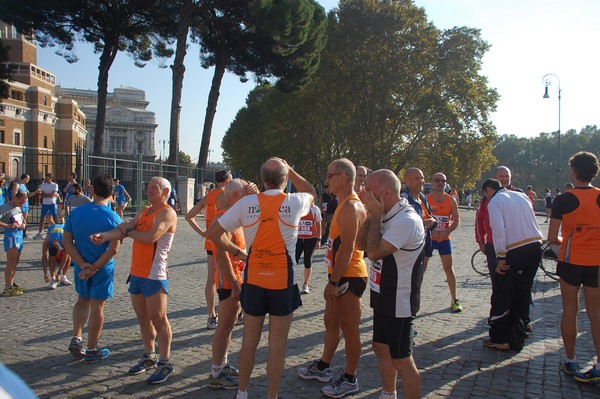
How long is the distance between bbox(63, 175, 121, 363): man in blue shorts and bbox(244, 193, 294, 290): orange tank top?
1781 mm

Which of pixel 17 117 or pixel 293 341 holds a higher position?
pixel 17 117

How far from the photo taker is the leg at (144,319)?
16.0 ft

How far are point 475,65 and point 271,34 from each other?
52.6ft

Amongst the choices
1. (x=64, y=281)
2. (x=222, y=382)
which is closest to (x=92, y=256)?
(x=222, y=382)

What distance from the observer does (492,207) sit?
18.9 feet

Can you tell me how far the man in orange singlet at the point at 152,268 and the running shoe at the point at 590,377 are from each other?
3.67m

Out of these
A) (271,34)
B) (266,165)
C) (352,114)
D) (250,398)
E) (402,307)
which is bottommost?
(250,398)

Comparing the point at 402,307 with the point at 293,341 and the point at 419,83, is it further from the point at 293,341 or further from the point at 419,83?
the point at 419,83

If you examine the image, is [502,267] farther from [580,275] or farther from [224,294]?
[224,294]

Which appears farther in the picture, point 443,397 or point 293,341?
point 293,341

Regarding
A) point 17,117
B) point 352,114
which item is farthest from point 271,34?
point 17,117

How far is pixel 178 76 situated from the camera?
27.1 m

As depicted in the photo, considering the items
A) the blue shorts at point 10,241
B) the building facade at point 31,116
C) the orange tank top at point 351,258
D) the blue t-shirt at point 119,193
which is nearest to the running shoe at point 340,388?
the orange tank top at point 351,258

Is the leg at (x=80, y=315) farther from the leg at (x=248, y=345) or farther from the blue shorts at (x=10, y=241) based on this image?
the blue shorts at (x=10, y=241)
